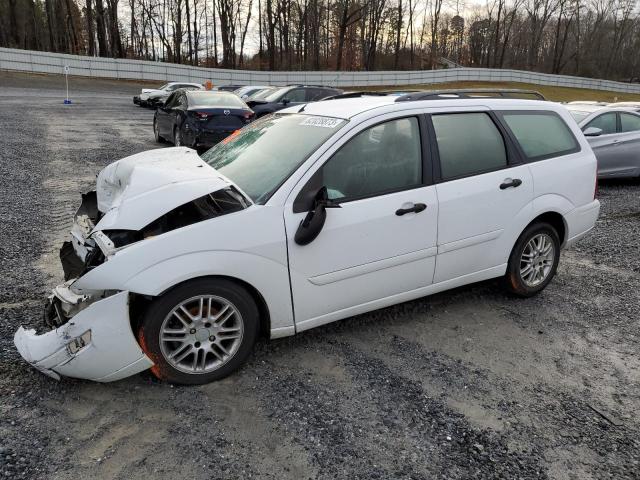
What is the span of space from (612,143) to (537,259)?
648 centimetres

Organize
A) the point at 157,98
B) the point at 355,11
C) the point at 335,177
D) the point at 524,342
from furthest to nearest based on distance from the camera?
the point at 355,11
the point at 157,98
the point at 524,342
the point at 335,177

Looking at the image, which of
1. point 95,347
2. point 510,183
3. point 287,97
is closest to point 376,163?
point 510,183

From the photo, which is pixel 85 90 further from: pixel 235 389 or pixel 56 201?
pixel 235 389

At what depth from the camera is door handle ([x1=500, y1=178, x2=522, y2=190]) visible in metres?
4.25

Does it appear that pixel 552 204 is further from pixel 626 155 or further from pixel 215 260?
pixel 626 155

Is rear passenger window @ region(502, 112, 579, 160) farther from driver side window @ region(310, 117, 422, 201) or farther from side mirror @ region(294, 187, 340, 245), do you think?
side mirror @ region(294, 187, 340, 245)

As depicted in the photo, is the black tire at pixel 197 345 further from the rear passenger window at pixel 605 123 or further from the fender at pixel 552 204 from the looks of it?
the rear passenger window at pixel 605 123

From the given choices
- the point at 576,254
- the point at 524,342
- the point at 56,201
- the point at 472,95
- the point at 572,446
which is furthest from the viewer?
the point at 56,201

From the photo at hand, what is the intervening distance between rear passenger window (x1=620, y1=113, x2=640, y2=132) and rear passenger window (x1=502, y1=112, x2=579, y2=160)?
6343 mm

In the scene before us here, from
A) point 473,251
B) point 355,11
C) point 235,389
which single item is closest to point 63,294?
point 235,389

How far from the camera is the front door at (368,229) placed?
3455mm

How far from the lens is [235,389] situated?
3283 mm

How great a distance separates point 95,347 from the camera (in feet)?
9.74

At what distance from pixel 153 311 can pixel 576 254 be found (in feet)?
16.4
